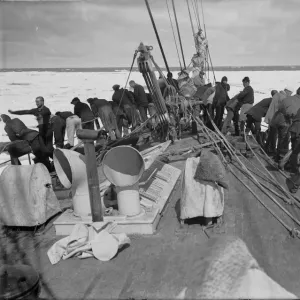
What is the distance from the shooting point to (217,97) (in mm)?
11070

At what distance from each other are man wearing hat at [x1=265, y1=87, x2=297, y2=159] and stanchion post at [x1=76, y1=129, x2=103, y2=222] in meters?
5.32

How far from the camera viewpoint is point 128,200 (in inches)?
195

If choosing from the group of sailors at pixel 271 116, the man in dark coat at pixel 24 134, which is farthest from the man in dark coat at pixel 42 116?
the group of sailors at pixel 271 116

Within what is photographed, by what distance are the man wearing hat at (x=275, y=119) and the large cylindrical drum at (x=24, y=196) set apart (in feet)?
18.4

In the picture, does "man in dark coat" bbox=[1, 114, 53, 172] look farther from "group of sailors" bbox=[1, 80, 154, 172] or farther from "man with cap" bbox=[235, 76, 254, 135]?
"man with cap" bbox=[235, 76, 254, 135]

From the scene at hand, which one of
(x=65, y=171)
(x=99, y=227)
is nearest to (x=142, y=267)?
(x=99, y=227)

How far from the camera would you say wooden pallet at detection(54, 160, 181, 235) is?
15.9 ft

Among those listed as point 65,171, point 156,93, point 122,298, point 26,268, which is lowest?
point 122,298

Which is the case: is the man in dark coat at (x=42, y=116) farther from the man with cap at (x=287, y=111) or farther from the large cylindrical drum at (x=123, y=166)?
the man with cap at (x=287, y=111)

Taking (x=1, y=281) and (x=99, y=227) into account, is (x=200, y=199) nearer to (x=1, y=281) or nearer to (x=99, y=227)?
(x=99, y=227)

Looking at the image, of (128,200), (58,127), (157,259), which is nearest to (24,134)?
(58,127)

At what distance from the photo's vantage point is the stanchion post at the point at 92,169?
4500mm

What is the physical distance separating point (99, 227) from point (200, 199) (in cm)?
141

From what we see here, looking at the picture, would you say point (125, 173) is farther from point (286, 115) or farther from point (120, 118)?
point (120, 118)
